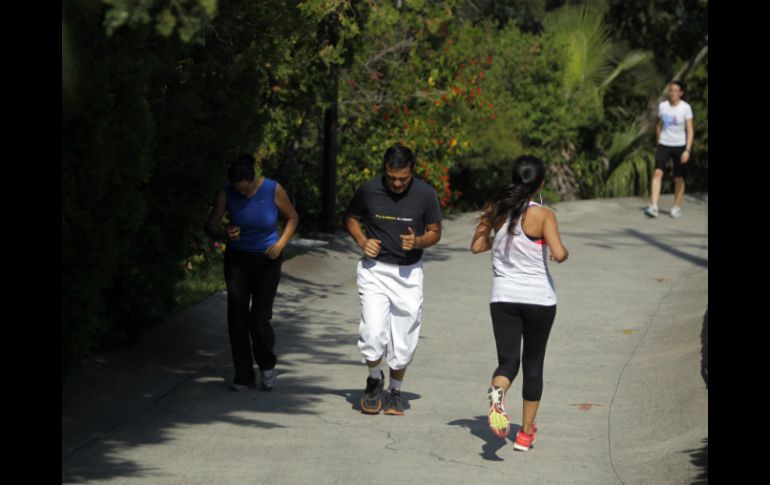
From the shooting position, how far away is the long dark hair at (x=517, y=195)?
311 inches

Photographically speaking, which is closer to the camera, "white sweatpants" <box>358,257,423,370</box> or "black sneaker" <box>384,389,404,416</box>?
"white sweatpants" <box>358,257,423,370</box>

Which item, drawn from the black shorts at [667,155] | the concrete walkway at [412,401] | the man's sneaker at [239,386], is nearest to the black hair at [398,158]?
the concrete walkway at [412,401]

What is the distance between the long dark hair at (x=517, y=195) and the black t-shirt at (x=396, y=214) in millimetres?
900

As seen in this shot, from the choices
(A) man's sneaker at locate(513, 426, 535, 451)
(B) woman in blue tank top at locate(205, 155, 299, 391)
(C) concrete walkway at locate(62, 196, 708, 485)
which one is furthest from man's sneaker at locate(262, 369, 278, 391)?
(A) man's sneaker at locate(513, 426, 535, 451)

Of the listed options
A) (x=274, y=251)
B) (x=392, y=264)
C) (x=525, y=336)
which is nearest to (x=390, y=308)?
(x=392, y=264)

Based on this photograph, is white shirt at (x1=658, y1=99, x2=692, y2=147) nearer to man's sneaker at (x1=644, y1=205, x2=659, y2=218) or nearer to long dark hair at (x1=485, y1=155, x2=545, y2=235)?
man's sneaker at (x1=644, y1=205, x2=659, y2=218)

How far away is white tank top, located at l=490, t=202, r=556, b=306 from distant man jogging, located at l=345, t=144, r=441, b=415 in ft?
3.13

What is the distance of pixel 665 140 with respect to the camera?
18.9 m

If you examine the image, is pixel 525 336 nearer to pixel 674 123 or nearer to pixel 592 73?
pixel 674 123

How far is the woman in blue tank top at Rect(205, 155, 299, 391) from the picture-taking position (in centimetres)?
946

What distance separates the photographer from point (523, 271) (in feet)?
25.8

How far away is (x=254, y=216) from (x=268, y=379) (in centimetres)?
118

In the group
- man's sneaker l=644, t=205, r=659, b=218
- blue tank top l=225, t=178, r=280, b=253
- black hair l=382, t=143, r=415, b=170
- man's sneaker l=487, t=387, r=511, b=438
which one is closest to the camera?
man's sneaker l=487, t=387, r=511, b=438

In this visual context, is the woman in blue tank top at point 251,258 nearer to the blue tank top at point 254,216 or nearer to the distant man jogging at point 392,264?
the blue tank top at point 254,216
